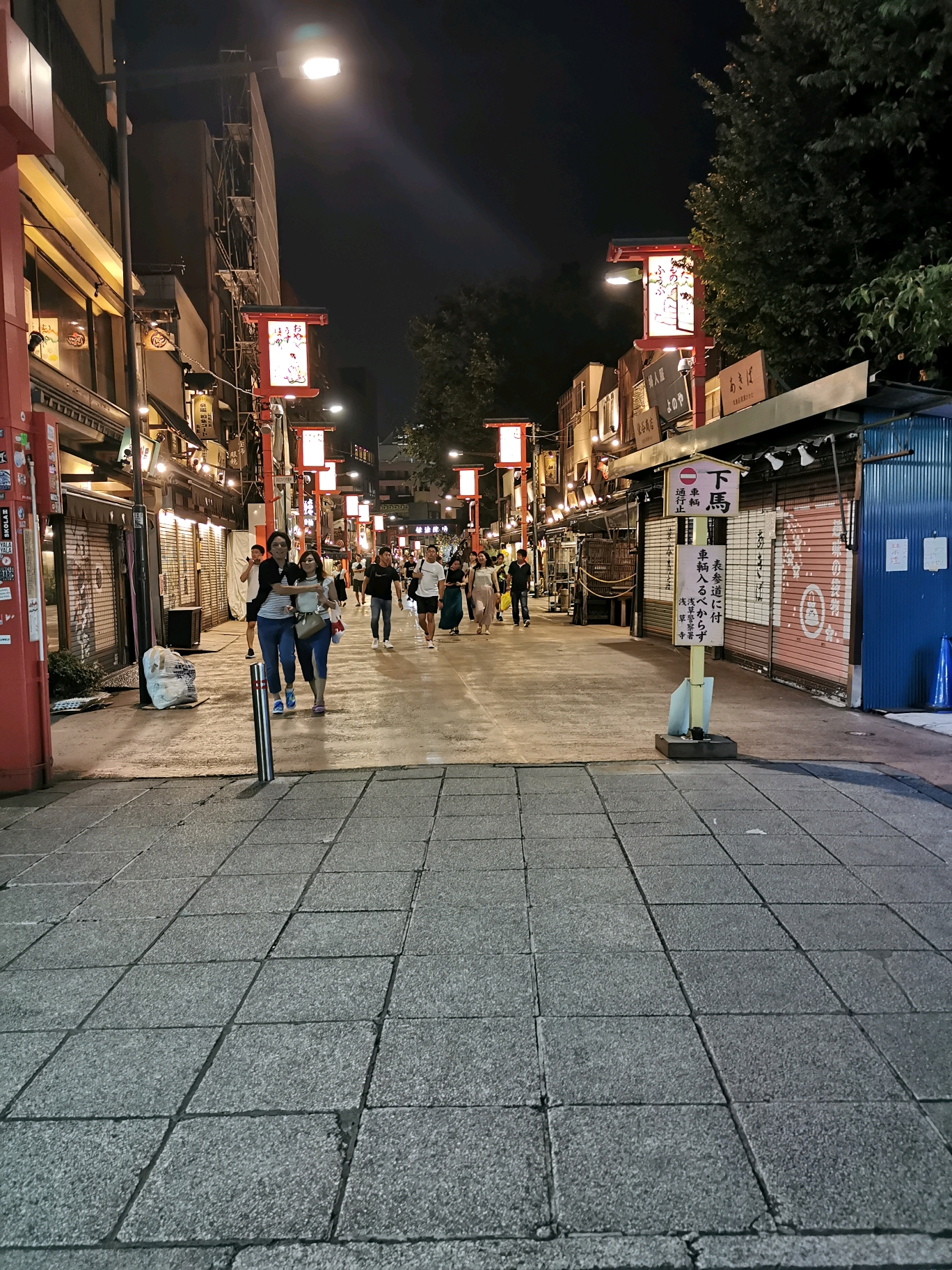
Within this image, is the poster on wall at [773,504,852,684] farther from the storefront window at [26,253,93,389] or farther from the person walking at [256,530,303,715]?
the storefront window at [26,253,93,389]

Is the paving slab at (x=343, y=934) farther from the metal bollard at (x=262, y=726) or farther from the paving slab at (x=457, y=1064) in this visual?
the metal bollard at (x=262, y=726)

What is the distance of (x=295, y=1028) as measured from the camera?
3361mm

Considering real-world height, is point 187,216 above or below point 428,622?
above

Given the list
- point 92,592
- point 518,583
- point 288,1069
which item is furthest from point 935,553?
point 518,583

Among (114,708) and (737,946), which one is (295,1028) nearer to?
(737,946)

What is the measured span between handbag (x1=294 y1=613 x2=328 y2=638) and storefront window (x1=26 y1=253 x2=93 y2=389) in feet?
17.0

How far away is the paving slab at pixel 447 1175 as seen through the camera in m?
2.36

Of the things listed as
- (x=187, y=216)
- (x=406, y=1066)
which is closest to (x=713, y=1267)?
(x=406, y=1066)

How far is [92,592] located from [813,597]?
34.5 feet

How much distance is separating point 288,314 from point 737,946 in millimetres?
20430

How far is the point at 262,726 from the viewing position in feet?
23.2

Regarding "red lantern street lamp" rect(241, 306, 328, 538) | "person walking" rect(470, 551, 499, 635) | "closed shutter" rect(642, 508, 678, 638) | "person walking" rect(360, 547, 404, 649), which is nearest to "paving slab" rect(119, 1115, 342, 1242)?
"person walking" rect(360, 547, 404, 649)

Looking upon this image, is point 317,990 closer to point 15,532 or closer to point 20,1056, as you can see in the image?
point 20,1056

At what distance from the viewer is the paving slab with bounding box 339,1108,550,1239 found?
93.0 inches
